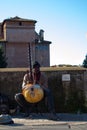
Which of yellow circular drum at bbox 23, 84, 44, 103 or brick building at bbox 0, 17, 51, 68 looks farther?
brick building at bbox 0, 17, 51, 68

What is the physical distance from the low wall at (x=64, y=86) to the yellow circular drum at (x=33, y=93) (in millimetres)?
1788

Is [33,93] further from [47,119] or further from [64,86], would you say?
[64,86]

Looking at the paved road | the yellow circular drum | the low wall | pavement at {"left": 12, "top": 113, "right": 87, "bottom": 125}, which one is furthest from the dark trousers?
the paved road

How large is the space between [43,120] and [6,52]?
A: 57600mm

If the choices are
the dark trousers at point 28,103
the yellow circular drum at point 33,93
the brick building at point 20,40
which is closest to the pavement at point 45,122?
the dark trousers at point 28,103

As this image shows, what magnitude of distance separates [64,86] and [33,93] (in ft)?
7.06

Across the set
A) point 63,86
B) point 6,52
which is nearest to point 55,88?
point 63,86

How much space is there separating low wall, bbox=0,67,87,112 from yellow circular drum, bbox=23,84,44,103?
1788 millimetres

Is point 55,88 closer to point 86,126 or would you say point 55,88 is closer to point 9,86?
point 9,86

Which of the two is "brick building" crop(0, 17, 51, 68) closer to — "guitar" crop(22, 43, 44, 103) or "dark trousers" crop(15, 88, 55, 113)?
"dark trousers" crop(15, 88, 55, 113)

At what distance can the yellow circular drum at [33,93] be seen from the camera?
13.3 m

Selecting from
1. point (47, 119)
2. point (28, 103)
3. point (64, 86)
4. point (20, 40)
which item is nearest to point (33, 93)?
point (28, 103)

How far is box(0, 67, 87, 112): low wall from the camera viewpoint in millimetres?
15086

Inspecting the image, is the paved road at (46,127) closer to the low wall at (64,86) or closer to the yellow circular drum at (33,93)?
the yellow circular drum at (33,93)
